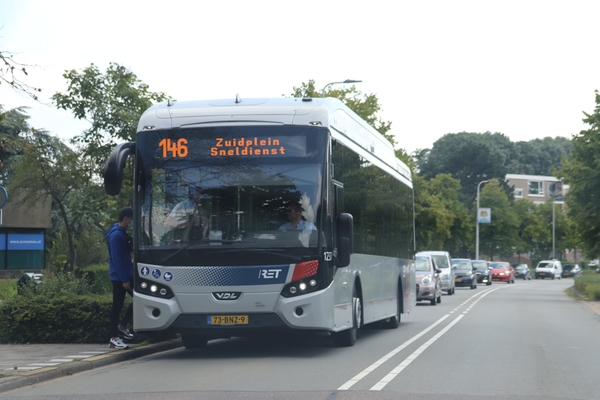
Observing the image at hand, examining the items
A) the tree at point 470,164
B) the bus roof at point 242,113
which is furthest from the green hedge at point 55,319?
the tree at point 470,164

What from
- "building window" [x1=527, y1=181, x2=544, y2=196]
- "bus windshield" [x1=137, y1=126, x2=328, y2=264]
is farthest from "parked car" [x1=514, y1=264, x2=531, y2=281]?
"bus windshield" [x1=137, y1=126, x2=328, y2=264]

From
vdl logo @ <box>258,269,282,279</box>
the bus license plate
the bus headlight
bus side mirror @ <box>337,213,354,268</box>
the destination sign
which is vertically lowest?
the bus license plate

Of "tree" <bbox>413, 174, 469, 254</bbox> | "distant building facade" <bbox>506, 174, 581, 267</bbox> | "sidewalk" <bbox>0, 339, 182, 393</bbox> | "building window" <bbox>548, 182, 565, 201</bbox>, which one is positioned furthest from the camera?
"building window" <bbox>548, 182, 565, 201</bbox>

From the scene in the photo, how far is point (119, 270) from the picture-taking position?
45.2 ft

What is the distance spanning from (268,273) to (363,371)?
6.04 feet

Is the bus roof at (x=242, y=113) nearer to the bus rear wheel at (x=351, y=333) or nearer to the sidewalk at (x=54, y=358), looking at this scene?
the bus rear wheel at (x=351, y=333)

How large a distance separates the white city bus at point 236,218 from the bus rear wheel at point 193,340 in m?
1.57

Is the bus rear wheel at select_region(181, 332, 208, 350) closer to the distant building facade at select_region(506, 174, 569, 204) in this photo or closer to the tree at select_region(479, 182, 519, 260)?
the tree at select_region(479, 182, 519, 260)

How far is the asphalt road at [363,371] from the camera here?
31.9ft

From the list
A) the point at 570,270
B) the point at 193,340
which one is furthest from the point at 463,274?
the point at 570,270

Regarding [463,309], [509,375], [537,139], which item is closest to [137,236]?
[509,375]

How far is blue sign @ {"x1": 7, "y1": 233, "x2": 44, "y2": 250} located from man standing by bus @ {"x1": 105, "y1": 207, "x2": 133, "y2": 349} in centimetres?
4031

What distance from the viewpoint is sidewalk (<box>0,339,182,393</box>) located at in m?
10.7

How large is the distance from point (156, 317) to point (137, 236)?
106 centimetres
